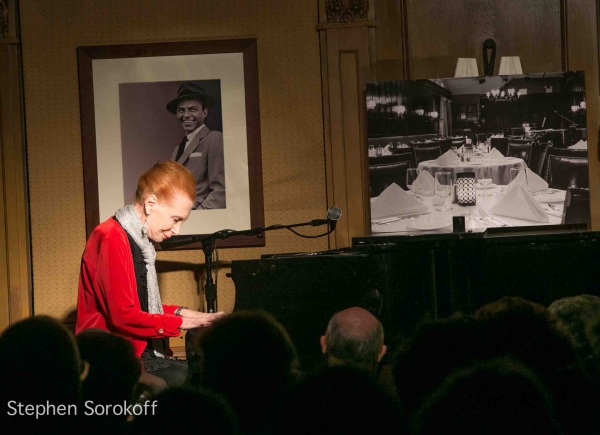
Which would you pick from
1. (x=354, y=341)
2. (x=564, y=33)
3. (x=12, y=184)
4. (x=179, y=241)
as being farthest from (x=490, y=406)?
(x=12, y=184)

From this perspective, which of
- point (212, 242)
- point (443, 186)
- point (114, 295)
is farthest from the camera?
point (443, 186)

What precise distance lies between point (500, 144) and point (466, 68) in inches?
19.2

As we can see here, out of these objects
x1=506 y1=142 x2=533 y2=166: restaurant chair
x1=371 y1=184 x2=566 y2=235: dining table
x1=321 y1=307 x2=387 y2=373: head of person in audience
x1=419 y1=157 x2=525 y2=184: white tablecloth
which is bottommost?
x1=321 y1=307 x2=387 y2=373: head of person in audience

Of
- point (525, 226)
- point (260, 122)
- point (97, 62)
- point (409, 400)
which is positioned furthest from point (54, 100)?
point (409, 400)

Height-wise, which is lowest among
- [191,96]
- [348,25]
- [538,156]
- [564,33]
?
[538,156]

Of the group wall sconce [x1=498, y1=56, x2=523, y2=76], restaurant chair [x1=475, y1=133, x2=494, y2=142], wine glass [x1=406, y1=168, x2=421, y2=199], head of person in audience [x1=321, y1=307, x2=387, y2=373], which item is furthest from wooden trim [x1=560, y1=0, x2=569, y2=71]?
head of person in audience [x1=321, y1=307, x2=387, y2=373]

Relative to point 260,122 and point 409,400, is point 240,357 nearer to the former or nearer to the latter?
point 409,400

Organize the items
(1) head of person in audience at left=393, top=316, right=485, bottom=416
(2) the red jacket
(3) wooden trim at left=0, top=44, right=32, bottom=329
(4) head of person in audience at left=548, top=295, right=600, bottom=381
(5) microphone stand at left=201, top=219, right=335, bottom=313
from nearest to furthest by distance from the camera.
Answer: (1) head of person in audience at left=393, top=316, right=485, bottom=416, (4) head of person in audience at left=548, top=295, right=600, bottom=381, (2) the red jacket, (5) microphone stand at left=201, top=219, right=335, bottom=313, (3) wooden trim at left=0, top=44, right=32, bottom=329

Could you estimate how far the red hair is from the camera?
3062 millimetres

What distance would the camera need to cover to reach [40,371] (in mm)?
1494

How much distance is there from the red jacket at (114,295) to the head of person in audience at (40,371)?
1328 mm

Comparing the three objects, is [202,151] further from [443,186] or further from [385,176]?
[443,186]

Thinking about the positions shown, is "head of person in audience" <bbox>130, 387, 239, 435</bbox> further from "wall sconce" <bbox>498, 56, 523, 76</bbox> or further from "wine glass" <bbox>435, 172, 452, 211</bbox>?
"wall sconce" <bbox>498, 56, 523, 76</bbox>

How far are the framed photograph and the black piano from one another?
4.25 ft
